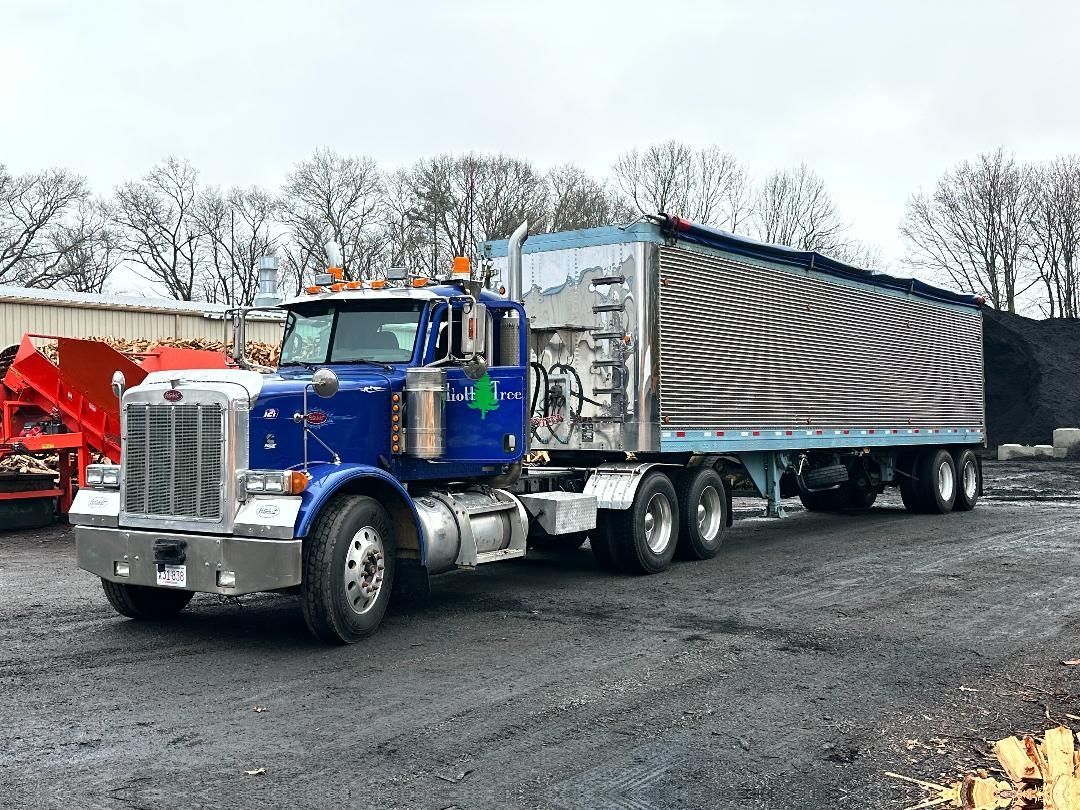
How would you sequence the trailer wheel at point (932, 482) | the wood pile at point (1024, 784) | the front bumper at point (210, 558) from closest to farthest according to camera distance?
the wood pile at point (1024, 784) < the front bumper at point (210, 558) < the trailer wheel at point (932, 482)

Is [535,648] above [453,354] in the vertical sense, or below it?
below

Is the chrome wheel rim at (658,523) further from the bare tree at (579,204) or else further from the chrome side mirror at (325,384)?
the bare tree at (579,204)

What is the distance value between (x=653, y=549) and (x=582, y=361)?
2111 mm

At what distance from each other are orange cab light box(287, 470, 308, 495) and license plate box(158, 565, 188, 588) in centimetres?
93

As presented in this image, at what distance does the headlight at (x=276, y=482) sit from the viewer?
732cm

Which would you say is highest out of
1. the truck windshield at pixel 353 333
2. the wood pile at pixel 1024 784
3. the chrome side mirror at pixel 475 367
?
the truck windshield at pixel 353 333

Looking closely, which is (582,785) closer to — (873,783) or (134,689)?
(873,783)

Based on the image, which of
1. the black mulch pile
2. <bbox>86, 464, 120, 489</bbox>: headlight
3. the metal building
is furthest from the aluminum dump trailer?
the black mulch pile

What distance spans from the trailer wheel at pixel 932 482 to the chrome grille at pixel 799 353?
56 cm

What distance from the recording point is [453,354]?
9.01 metres

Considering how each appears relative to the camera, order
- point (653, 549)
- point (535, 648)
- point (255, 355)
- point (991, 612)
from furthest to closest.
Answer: point (255, 355) → point (653, 549) → point (991, 612) → point (535, 648)

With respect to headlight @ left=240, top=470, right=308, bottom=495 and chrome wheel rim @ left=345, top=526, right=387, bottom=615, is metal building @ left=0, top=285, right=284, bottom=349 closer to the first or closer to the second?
chrome wheel rim @ left=345, top=526, right=387, bottom=615

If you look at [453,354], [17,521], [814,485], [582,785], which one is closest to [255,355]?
[17,521]

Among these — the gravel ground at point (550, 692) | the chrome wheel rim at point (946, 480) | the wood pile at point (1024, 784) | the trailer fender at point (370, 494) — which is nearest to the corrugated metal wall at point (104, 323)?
the gravel ground at point (550, 692)
